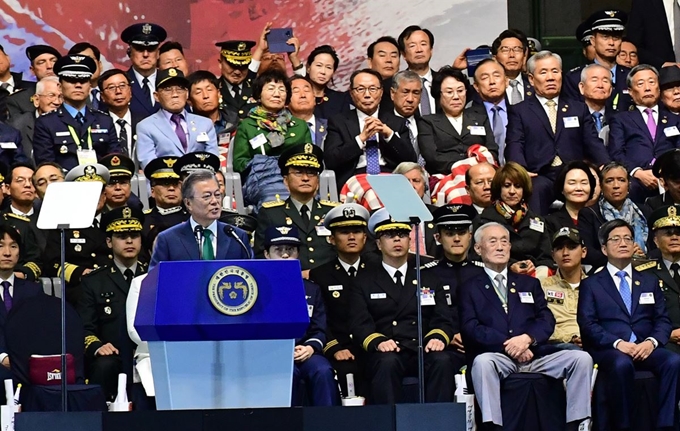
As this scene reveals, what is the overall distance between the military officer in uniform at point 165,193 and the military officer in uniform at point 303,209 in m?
0.51

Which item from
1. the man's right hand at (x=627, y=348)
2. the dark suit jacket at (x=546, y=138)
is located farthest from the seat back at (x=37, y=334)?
the dark suit jacket at (x=546, y=138)

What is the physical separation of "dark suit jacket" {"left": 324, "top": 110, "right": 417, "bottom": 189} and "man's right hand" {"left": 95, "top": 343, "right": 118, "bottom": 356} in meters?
2.42

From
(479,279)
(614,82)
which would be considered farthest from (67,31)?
(479,279)

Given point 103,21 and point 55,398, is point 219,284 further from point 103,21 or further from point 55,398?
point 103,21

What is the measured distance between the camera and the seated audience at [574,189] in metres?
10.3

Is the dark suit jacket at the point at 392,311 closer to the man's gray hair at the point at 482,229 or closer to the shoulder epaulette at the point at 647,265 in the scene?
the man's gray hair at the point at 482,229

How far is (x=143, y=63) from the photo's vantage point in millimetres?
11508

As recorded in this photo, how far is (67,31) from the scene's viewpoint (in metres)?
13.0

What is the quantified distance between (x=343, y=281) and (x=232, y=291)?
10.5 ft

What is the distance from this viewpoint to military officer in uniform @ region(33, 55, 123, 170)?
10.5 m

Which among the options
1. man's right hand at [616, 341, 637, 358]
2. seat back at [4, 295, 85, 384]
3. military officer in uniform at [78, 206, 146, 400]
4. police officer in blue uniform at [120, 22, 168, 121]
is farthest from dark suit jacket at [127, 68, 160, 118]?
man's right hand at [616, 341, 637, 358]

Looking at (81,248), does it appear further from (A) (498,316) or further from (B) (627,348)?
(B) (627,348)

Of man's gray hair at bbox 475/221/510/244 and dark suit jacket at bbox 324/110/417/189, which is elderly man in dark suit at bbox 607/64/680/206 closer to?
dark suit jacket at bbox 324/110/417/189

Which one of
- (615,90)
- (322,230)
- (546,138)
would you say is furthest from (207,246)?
(615,90)
